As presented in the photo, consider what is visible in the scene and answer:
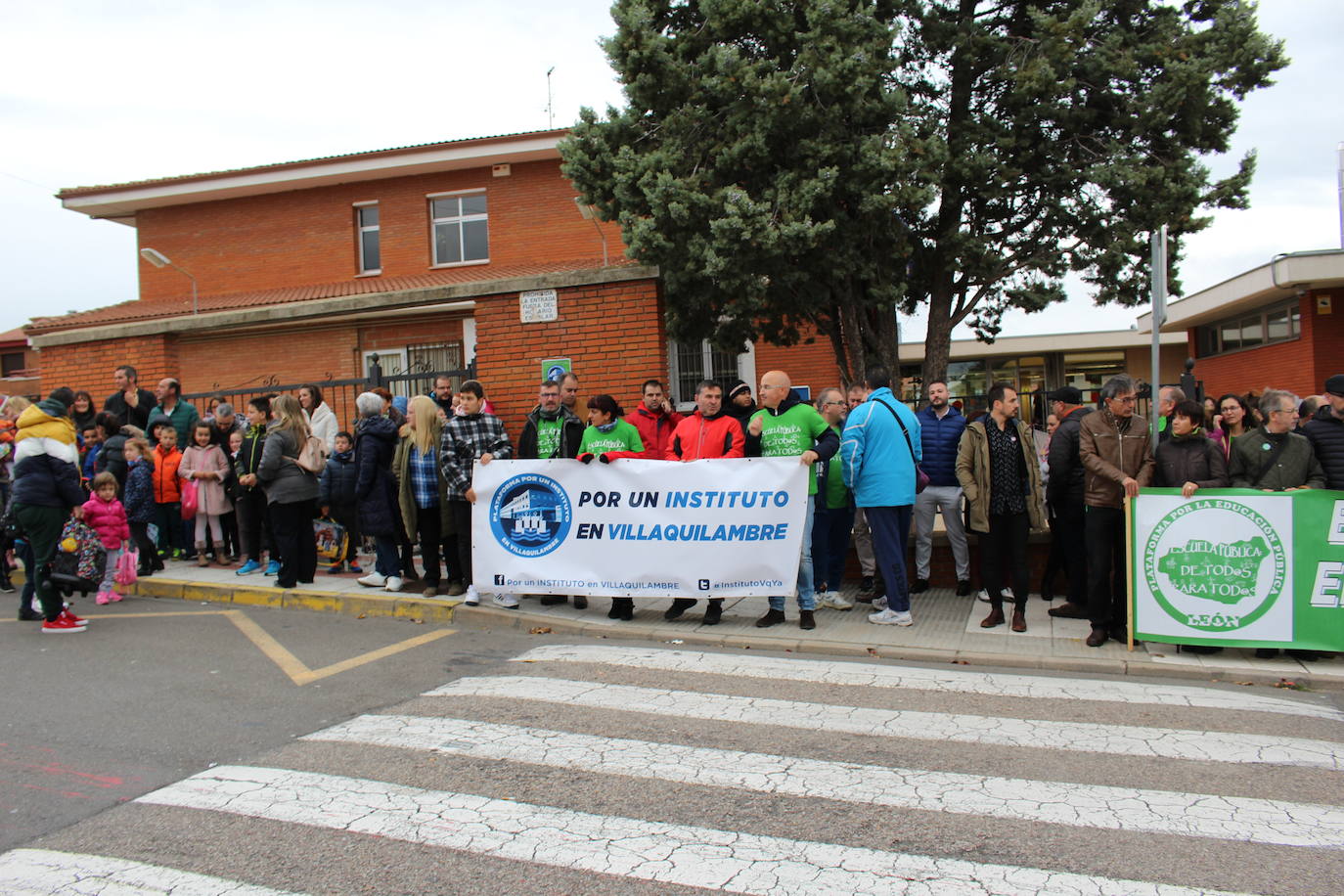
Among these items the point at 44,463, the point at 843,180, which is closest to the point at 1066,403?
the point at 843,180

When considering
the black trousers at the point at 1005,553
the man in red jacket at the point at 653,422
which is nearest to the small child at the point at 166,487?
the man in red jacket at the point at 653,422

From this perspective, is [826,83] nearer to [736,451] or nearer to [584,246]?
[736,451]

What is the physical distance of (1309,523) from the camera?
6453 millimetres

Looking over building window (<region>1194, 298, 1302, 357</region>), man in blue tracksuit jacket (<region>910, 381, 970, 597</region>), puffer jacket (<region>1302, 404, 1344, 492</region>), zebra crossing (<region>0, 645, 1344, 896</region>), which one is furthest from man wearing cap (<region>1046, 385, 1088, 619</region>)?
building window (<region>1194, 298, 1302, 357</region>)

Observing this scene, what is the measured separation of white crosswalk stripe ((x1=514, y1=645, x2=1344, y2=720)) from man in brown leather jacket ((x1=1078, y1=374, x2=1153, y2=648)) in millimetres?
911

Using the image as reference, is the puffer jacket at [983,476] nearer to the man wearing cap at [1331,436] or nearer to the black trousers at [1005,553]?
the black trousers at [1005,553]

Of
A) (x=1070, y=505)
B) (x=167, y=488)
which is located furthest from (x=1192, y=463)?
(x=167, y=488)

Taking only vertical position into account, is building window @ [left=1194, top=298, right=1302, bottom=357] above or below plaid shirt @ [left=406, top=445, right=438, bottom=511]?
above

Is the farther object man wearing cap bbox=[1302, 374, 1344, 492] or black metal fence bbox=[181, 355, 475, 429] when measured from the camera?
black metal fence bbox=[181, 355, 475, 429]

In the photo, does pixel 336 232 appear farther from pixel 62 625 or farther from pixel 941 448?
pixel 941 448

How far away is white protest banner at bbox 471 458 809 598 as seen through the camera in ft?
24.5

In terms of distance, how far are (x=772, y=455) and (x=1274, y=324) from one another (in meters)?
21.9

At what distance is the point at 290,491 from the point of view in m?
8.93

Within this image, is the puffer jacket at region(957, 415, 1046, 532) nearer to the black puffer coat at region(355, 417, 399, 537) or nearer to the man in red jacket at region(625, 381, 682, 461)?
the man in red jacket at region(625, 381, 682, 461)
